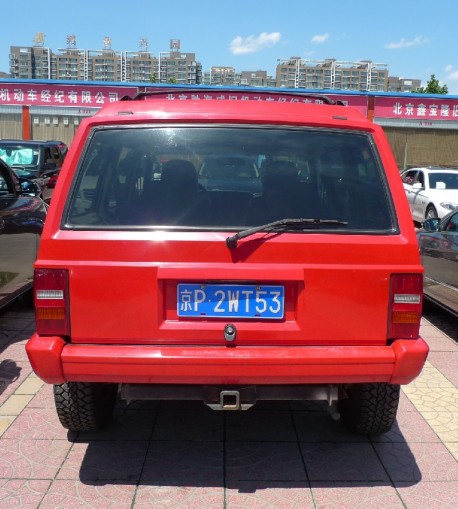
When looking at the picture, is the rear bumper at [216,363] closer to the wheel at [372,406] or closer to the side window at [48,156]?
the wheel at [372,406]

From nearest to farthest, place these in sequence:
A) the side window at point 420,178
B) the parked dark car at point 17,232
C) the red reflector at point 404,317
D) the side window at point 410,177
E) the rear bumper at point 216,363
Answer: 1. the rear bumper at point 216,363
2. the red reflector at point 404,317
3. the parked dark car at point 17,232
4. the side window at point 420,178
5. the side window at point 410,177

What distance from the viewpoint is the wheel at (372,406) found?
131 inches

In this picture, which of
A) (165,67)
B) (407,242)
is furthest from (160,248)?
(165,67)

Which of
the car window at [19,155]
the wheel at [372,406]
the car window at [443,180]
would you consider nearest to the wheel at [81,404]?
the wheel at [372,406]

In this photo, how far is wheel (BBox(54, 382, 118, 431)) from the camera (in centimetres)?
329

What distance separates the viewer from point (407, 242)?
2861mm

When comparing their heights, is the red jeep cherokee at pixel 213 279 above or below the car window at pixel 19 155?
below

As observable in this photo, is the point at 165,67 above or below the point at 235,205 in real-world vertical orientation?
above

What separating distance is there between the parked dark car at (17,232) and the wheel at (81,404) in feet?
6.77

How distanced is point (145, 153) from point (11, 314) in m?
3.81

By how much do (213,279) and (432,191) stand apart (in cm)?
1232

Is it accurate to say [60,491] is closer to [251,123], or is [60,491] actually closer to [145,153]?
[145,153]

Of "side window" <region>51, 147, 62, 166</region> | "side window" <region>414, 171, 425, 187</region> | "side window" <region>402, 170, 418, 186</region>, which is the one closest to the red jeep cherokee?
"side window" <region>51, 147, 62, 166</region>

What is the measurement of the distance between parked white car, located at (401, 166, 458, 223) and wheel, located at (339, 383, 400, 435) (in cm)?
1041
